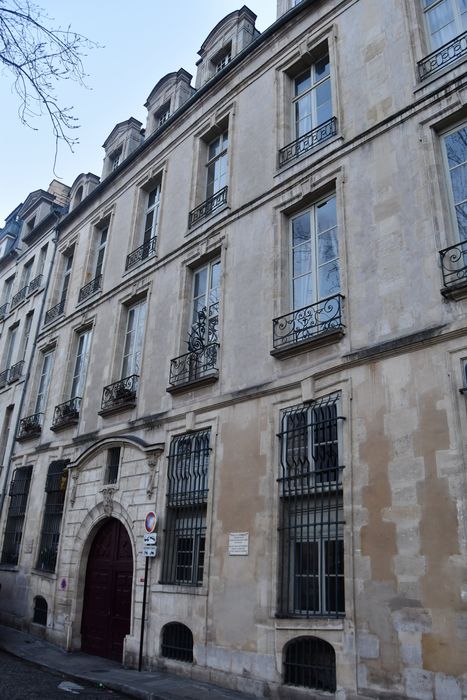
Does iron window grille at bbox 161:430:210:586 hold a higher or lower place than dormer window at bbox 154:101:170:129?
lower

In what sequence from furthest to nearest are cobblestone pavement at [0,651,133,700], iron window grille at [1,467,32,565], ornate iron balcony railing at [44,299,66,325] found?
ornate iron balcony railing at [44,299,66,325], iron window grille at [1,467,32,565], cobblestone pavement at [0,651,133,700]

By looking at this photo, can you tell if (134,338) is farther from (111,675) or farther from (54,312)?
(111,675)

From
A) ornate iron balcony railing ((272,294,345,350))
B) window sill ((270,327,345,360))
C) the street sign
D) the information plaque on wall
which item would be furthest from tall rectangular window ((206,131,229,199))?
the information plaque on wall

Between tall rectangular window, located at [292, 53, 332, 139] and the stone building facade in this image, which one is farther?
tall rectangular window, located at [292, 53, 332, 139]

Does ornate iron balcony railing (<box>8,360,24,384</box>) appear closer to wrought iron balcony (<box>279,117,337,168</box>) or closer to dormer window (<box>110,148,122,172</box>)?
dormer window (<box>110,148,122,172</box>)

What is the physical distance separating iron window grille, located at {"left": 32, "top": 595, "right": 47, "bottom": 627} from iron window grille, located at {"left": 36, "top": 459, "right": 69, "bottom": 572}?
618mm

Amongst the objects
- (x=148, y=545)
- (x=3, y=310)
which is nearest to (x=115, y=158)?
(x=3, y=310)

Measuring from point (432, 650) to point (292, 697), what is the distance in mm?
1843

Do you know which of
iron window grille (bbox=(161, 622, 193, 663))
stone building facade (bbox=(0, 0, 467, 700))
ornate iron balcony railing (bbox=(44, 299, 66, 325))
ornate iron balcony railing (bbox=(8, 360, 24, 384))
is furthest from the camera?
ornate iron balcony railing (bbox=(8, 360, 24, 384))

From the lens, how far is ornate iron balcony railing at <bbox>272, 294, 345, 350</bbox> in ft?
25.2

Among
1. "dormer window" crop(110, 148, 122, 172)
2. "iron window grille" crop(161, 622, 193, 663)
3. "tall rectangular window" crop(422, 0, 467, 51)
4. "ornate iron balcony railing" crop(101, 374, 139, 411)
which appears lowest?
"iron window grille" crop(161, 622, 193, 663)

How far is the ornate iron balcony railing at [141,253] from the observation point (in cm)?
1240

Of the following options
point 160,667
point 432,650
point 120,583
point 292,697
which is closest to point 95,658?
point 120,583

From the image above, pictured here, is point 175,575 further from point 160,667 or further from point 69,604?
point 69,604
